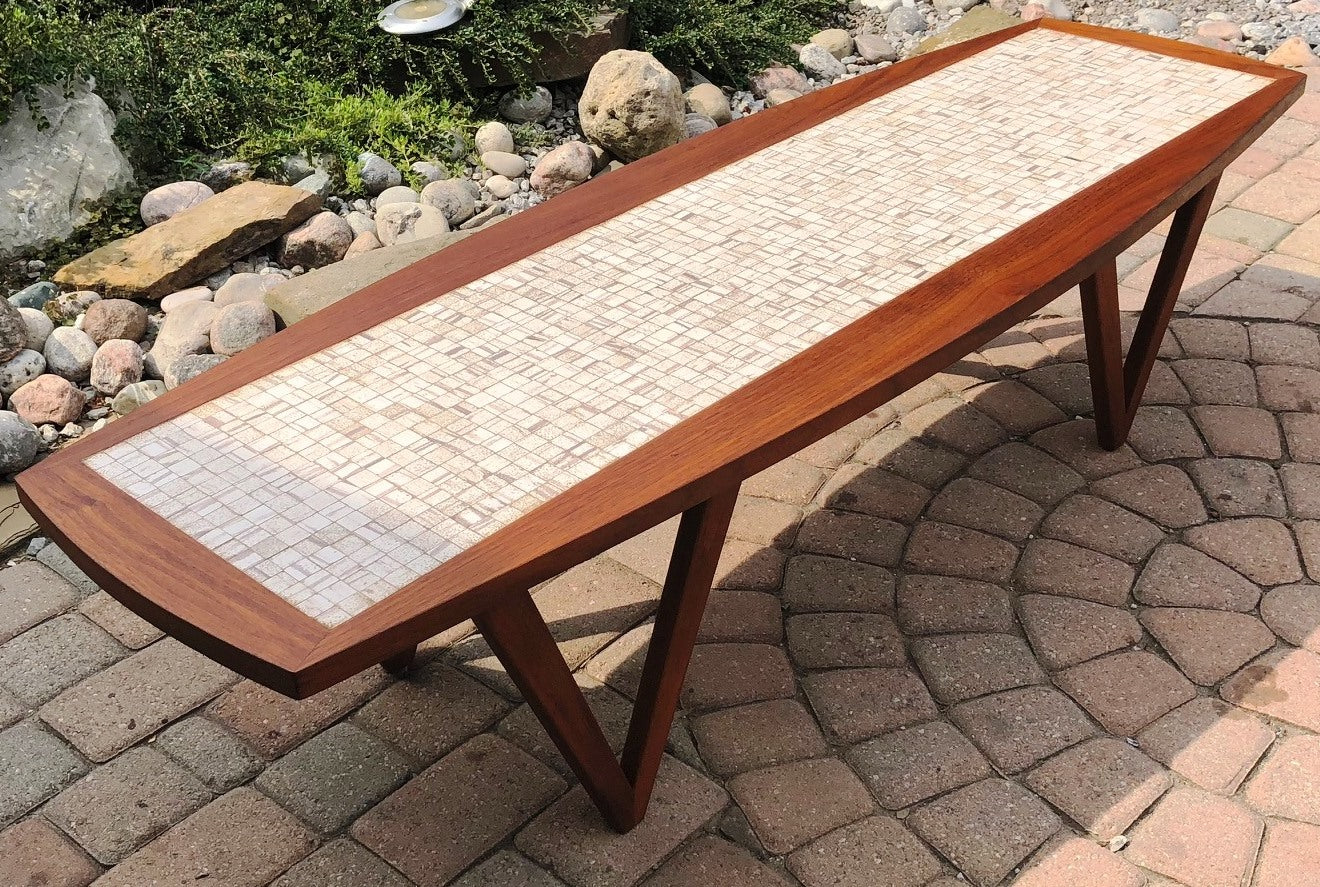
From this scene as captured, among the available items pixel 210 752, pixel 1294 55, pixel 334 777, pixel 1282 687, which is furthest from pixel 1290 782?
pixel 1294 55

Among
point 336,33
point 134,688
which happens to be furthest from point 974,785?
point 336,33

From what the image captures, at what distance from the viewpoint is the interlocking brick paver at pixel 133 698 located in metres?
2.87

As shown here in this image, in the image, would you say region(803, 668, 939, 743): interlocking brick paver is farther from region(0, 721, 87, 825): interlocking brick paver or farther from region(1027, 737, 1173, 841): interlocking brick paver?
region(0, 721, 87, 825): interlocking brick paver

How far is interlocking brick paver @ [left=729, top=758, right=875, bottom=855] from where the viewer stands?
2516 millimetres

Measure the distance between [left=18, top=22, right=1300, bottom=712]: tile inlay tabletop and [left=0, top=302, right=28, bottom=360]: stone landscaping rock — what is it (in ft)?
6.84

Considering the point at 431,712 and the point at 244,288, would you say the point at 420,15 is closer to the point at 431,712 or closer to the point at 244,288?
the point at 244,288

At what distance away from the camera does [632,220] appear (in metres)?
2.90

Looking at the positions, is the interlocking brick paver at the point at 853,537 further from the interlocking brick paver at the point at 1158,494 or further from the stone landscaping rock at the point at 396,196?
the stone landscaping rock at the point at 396,196

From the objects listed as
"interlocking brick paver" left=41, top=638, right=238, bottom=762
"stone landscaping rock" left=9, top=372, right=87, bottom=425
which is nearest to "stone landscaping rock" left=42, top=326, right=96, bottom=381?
"stone landscaping rock" left=9, top=372, right=87, bottom=425

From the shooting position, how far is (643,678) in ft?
8.07

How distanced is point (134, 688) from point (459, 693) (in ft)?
2.54

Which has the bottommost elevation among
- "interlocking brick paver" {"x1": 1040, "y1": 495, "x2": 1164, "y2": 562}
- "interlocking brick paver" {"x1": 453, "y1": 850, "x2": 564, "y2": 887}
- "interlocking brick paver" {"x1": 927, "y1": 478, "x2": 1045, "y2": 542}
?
"interlocking brick paver" {"x1": 1040, "y1": 495, "x2": 1164, "y2": 562}

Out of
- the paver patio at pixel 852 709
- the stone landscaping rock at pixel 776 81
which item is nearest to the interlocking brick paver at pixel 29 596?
the paver patio at pixel 852 709

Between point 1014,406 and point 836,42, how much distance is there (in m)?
3.47
